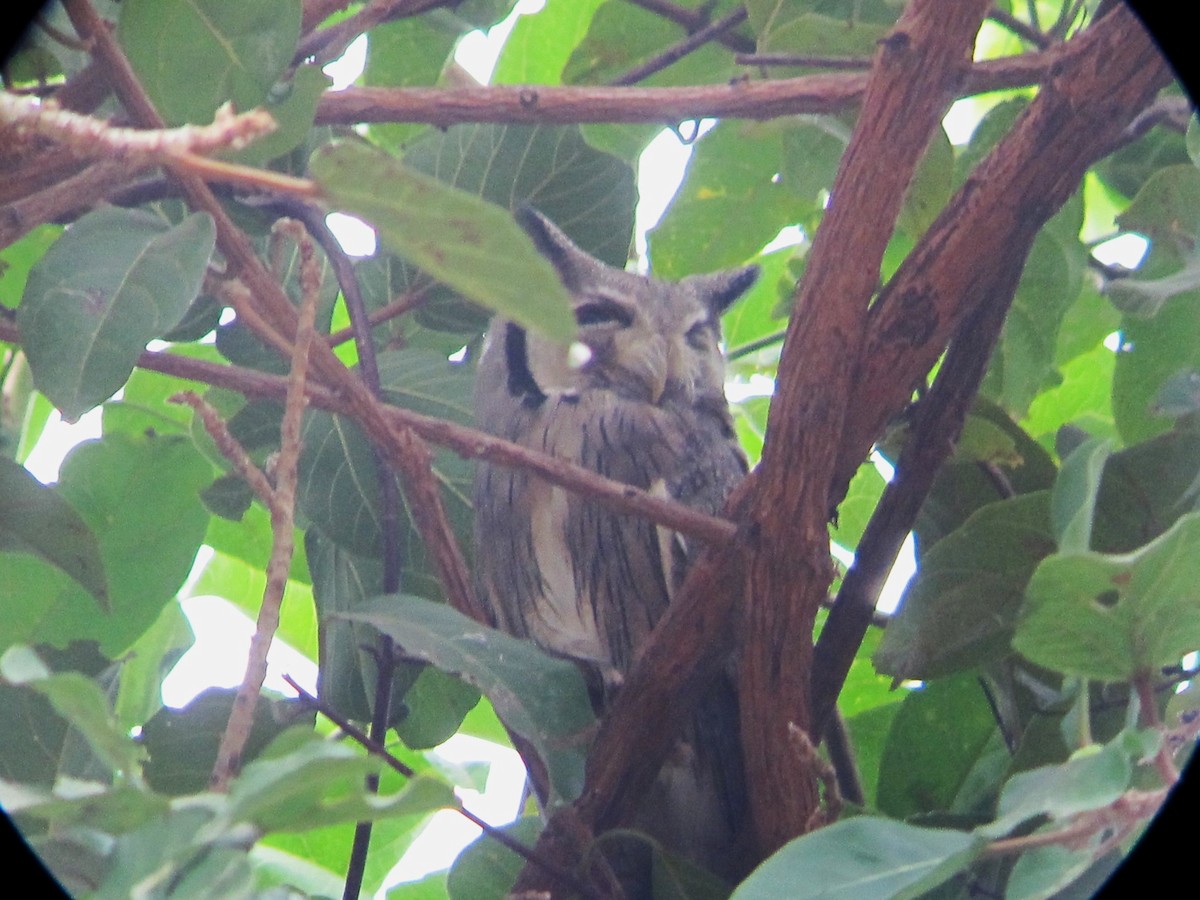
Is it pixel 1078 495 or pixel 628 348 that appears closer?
pixel 1078 495

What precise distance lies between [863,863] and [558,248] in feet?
3.28

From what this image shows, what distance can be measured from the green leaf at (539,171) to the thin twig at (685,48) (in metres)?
0.08

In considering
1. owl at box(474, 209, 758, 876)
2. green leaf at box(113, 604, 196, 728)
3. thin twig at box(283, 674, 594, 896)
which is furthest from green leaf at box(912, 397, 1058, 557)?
green leaf at box(113, 604, 196, 728)

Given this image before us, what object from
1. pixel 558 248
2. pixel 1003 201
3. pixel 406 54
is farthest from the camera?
pixel 558 248

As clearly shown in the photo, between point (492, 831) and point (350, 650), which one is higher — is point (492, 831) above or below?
below

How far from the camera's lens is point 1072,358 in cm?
145

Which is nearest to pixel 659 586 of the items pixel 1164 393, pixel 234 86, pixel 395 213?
pixel 1164 393

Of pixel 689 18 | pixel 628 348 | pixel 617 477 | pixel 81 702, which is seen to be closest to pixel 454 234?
pixel 81 702

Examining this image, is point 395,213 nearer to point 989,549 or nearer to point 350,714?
point 989,549

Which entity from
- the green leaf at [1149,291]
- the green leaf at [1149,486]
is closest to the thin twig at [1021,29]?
the green leaf at [1149,291]

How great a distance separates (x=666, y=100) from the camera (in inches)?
41.3

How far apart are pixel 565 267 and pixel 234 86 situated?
2.45ft

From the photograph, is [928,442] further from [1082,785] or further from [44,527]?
[44,527]

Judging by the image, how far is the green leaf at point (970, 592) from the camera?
1062 millimetres
